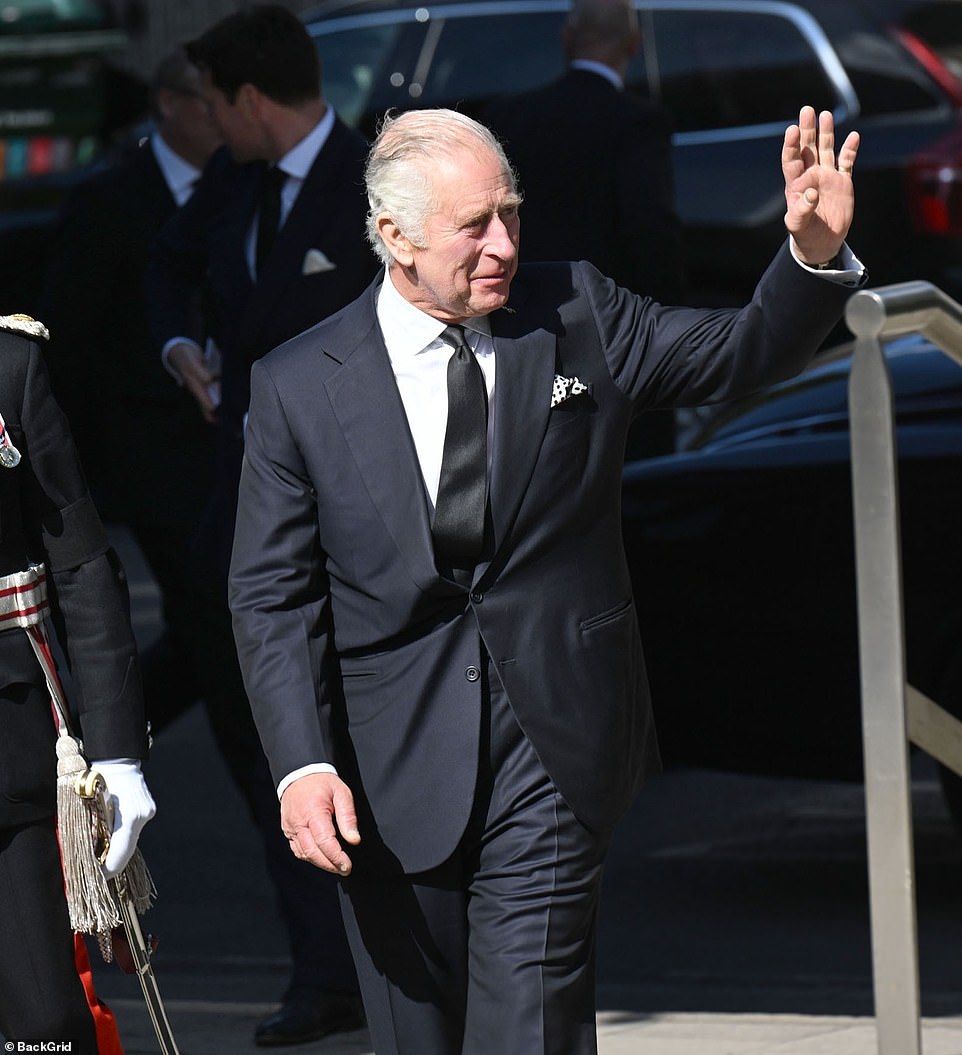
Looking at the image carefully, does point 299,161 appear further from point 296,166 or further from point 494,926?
point 494,926

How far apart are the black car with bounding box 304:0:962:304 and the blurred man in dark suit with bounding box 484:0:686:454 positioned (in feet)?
9.04

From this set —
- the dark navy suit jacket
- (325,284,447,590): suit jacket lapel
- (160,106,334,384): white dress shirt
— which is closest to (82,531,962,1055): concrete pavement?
the dark navy suit jacket

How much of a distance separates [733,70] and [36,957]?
23.9 feet

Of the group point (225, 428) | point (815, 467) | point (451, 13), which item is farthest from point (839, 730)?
point (451, 13)

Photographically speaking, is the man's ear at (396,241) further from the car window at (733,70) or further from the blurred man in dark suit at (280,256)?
the car window at (733,70)

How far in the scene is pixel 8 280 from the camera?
11.1 m

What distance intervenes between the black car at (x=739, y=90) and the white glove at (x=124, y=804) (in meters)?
6.41

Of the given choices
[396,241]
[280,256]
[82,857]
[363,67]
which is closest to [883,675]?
[396,241]

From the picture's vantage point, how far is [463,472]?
3449mm

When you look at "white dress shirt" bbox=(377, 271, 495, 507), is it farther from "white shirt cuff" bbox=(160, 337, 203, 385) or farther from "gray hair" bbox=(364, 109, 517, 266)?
"white shirt cuff" bbox=(160, 337, 203, 385)

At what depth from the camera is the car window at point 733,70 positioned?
9836 mm

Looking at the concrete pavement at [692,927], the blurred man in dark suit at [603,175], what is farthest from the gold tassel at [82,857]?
the blurred man in dark suit at [603,175]

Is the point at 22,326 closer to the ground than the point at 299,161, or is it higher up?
higher up

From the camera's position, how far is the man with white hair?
3418 millimetres
